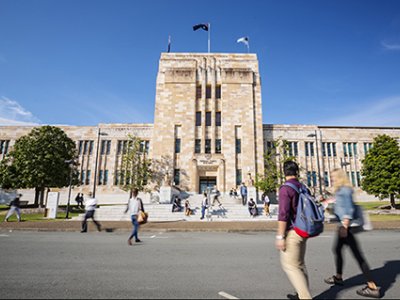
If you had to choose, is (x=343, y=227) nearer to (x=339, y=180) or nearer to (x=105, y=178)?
(x=339, y=180)

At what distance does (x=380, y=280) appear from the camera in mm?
4113

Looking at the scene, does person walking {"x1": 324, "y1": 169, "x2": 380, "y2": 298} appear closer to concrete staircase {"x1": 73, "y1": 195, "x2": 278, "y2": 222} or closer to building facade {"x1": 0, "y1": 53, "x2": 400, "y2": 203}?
concrete staircase {"x1": 73, "y1": 195, "x2": 278, "y2": 222}

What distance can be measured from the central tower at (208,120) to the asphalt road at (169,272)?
2348 cm

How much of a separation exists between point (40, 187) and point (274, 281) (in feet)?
90.6

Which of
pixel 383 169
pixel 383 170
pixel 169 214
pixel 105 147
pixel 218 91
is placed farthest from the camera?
pixel 105 147

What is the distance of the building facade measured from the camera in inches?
1217

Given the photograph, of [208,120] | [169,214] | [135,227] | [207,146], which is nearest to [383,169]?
[207,146]

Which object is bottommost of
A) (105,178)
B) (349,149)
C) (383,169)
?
(105,178)

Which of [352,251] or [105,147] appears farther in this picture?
[105,147]

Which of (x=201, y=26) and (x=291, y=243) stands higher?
(x=201, y=26)

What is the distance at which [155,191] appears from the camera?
29.7 meters

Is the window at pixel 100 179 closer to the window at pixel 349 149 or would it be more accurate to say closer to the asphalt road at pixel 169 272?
the asphalt road at pixel 169 272

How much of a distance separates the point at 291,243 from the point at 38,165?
2731 centimetres

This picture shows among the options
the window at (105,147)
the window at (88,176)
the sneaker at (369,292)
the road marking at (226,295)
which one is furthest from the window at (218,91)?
the road marking at (226,295)
